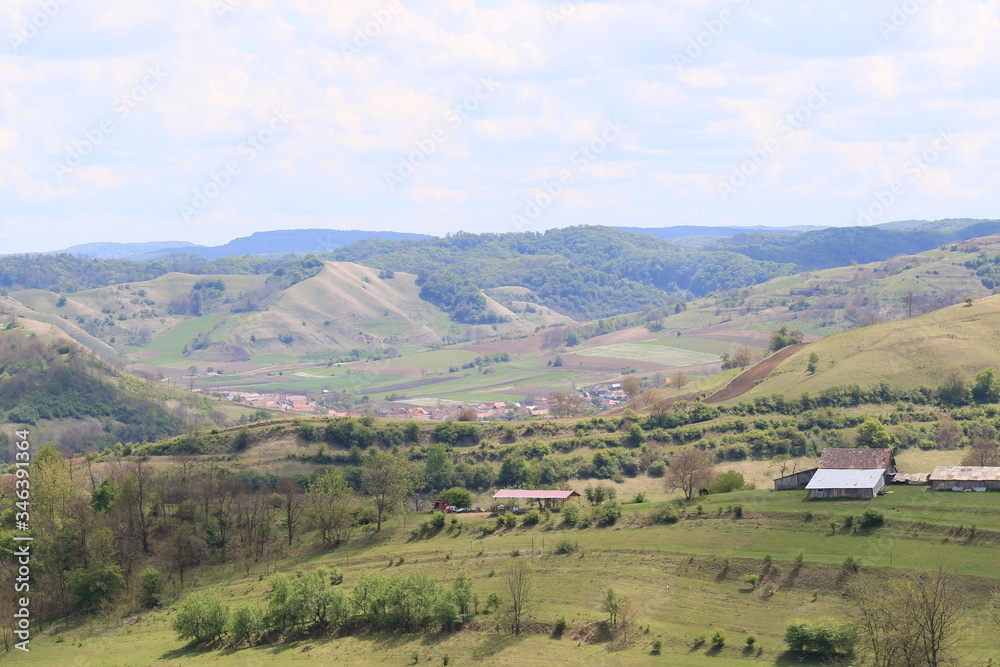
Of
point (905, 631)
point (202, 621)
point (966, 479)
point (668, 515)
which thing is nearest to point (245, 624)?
point (202, 621)

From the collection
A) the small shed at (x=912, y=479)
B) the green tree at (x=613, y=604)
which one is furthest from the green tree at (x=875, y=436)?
the green tree at (x=613, y=604)

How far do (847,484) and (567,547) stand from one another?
2854 centimetres

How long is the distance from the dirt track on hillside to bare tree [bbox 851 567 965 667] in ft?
376

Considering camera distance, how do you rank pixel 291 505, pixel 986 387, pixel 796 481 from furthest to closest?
pixel 986 387, pixel 291 505, pixel 796 481

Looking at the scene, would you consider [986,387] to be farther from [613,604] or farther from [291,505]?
[291,505]

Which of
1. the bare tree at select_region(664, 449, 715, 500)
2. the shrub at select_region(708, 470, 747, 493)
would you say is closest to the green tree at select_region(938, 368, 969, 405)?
the bare tree at select_region(664, 449, 715, 500)

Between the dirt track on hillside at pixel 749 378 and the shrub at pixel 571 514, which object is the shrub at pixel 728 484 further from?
the dirt track on hillside at pixel 749 378

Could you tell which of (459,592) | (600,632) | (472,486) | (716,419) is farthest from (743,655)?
(716,419)

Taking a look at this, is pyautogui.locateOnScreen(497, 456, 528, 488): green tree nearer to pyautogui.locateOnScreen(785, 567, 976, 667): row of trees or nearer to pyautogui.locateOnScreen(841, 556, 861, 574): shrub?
pyautogui.locateOnScreen(841, 556, 861, 574): shrub

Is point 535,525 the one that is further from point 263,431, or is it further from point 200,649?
point 263,431

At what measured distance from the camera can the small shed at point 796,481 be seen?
3661 inches

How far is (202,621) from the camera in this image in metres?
75.8

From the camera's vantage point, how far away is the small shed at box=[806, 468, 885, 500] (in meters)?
85.7

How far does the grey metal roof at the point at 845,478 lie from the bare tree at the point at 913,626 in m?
31.6
